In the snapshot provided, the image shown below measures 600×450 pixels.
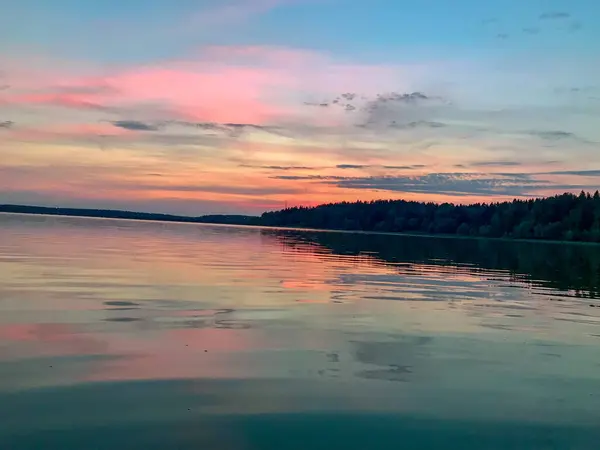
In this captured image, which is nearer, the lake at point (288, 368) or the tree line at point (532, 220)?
the lake at point (288, 368)

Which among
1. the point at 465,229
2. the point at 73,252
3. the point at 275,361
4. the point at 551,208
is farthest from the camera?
the point at 465,229

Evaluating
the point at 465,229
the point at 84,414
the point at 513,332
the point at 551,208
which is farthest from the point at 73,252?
the point at 465,229

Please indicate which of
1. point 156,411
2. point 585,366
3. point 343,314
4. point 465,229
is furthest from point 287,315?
point 465,229

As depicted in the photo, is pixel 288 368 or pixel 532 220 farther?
pixel 532 220

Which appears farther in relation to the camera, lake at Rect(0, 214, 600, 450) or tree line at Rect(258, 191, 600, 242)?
tree line at Rect(258, 191, 600, 242)

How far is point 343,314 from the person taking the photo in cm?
1914

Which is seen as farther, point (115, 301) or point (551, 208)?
point (551, 208)

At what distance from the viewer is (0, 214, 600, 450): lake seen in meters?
8.64

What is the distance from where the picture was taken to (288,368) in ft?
39.8

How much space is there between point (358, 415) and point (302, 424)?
0.98 metres

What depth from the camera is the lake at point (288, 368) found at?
28.3 ft

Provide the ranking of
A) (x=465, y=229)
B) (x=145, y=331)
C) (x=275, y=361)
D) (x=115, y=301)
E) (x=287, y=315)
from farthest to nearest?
1. (x=465, y=229)
2. (x=115, y=301)
3. (x=287, y=315)
4. (x=145, y=331)
5. (x=275, y=361)

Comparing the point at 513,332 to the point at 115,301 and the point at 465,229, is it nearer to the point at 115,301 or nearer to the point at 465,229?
the point at 115,301

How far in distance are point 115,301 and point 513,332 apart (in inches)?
471
